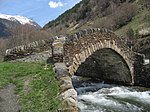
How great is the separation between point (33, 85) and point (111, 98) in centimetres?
1318

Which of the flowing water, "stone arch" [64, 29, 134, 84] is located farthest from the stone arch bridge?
the flowing water

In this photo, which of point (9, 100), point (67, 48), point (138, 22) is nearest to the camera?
point (9, 100)

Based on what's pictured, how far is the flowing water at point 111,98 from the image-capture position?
21.2 meters

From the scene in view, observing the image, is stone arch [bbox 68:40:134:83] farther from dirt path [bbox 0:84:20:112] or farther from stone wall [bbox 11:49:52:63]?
dirt path [bbox 0:84:20:112]

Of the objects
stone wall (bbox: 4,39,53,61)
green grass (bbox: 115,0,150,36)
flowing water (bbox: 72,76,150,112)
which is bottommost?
flowing water (bbox: 72,76,150,112)

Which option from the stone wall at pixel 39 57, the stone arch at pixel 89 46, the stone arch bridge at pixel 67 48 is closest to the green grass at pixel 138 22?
the stone arch at pixel 89 46

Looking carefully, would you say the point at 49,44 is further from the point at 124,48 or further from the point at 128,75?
the point at 128,75

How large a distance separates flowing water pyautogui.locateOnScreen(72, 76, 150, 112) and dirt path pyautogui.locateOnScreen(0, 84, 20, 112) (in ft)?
29.3

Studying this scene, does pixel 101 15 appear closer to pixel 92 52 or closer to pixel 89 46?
pixel 92 52

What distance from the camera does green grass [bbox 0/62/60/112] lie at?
32.3ft

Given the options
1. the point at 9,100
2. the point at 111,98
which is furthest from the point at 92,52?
the point at 9,100

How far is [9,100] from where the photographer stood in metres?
10.8

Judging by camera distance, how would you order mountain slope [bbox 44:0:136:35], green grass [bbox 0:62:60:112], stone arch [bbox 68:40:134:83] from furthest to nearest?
1. mountain slope [bbox 44:0:136:35]
2. stone arch [bbox 68:40:134:83]
3. green grass [bbox 0:62:60:112]

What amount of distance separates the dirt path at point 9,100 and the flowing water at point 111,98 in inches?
352
